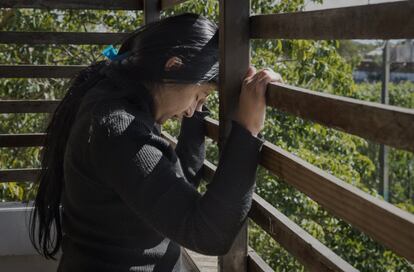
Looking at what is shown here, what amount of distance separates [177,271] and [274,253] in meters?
5.65

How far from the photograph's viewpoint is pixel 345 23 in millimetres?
1438

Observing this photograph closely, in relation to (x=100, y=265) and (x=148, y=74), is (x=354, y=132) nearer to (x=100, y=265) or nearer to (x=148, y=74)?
(x=148, y=74)

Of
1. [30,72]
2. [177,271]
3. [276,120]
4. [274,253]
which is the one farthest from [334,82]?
[177,271]

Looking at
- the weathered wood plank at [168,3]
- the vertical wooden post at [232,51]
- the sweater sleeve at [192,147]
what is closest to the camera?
the vertical wooden post at [232,51]

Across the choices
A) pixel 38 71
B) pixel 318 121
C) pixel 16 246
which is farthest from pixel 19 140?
pixel 318 121

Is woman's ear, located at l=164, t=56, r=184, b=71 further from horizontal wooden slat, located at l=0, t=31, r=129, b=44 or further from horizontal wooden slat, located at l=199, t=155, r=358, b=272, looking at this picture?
horizontal wooden slat, located at l=0, t=31, r=129, b=44

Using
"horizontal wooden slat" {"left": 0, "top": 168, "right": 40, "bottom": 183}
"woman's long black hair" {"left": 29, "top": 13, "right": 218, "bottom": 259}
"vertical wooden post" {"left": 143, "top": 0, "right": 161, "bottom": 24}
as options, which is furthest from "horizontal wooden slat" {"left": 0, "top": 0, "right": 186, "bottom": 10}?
"woman's long black hair" {"left": 29, "top": 13, "right": 218, "bottom": 259}

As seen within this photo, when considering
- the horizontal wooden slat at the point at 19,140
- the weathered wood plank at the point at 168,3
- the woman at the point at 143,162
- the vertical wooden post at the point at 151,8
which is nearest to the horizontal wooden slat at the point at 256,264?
the woman at the point at 143,162

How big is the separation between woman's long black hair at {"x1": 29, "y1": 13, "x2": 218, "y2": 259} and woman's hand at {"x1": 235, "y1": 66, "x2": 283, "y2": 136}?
10 cm

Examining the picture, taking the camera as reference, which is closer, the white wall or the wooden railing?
the wooden railing

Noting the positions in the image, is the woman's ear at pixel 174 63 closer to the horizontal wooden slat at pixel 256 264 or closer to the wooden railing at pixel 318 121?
the wooden railing at pixel 318 121

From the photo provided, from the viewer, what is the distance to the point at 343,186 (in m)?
1.44

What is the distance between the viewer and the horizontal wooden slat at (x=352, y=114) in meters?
1.21

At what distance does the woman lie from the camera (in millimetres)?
1602
